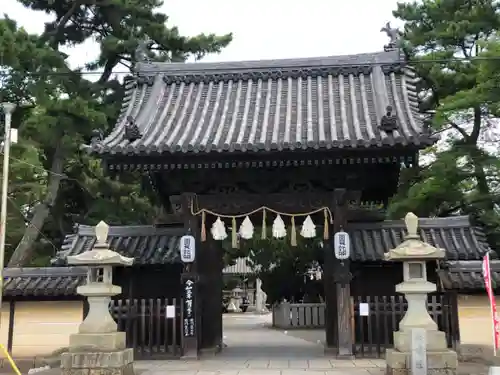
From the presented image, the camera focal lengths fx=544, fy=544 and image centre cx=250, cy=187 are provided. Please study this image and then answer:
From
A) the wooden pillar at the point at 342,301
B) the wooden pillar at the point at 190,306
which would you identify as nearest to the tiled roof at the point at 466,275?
the wooden pillar at the point at 342,301

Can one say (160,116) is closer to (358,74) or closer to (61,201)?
(358,74)

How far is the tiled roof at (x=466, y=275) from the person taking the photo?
39.1 ft

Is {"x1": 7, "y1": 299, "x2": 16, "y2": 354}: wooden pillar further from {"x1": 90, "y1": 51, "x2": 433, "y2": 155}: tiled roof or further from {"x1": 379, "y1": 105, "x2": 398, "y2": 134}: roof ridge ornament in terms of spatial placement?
{"x1": 379, "y1": 105, "x2": 398, "y2": 134}: roof ridge ornament

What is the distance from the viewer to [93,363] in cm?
934

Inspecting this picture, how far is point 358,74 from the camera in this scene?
14844 millimetres

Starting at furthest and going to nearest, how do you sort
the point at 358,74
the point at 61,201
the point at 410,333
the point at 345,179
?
1. the point at 61,201
2. the point at 358,74
3. the point at 345,179
4. the point at 410,333

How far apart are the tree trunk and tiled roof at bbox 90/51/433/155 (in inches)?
277

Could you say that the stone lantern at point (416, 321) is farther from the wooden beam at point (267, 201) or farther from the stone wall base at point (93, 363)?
the stone wall base at point (93, 363)

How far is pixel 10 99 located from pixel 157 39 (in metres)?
7.37

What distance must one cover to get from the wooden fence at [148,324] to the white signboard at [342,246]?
3.80 metres

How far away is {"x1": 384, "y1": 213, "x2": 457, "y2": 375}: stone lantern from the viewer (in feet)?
29.4

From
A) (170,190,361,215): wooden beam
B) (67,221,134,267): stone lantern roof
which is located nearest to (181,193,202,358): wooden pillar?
(170,190,361,215): wooden beam

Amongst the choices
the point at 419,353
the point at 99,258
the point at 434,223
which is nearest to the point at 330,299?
the point at 434,223

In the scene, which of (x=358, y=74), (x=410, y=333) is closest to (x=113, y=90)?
(x=358, y=74)
